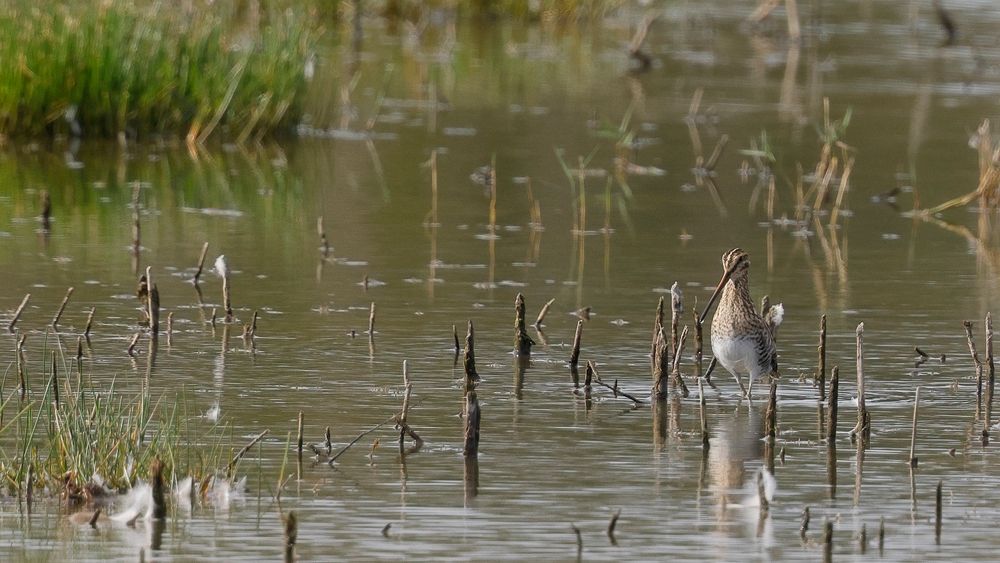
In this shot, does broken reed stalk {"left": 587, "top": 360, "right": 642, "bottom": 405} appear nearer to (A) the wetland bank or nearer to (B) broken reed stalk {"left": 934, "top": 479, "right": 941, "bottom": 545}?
(A) the wetland bank

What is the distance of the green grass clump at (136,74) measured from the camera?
1549cm

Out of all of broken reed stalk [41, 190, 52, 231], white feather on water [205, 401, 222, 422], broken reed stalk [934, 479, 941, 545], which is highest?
broken reed stalk [934, 479, 941, 545]

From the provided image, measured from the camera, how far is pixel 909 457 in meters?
7.27

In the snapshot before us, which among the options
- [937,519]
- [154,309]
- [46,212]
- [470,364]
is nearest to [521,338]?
[470,364]

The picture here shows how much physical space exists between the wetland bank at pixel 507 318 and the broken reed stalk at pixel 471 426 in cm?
3

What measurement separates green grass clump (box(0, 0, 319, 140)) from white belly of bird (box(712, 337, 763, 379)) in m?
8.70

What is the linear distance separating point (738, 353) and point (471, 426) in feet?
5.09

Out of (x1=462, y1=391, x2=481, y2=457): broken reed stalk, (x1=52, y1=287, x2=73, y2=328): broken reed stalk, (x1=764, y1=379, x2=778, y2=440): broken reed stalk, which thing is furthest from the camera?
(x1=52, y1=287, x2=73, y2=328): broken reed stalk

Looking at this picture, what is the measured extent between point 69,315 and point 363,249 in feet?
9.18

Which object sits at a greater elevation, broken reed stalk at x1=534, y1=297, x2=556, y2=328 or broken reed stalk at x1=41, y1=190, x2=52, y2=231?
broken reed stalk at x1=534, y1=297, x2=556, y2=328

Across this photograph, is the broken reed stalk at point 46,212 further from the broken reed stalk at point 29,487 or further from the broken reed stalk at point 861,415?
the broken reed stalk at point 861,415

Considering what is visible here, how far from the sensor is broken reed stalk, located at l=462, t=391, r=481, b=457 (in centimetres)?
691

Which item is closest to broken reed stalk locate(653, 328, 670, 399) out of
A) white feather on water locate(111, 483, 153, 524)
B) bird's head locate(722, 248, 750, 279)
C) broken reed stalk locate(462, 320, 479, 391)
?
bird's head locate(722, 248, 750, 279)

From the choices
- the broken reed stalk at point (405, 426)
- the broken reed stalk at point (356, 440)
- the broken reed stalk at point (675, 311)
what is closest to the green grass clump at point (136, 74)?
the broken reed stalk at point (675, 311)
